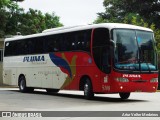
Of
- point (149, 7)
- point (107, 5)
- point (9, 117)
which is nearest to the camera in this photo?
point (9, 117)

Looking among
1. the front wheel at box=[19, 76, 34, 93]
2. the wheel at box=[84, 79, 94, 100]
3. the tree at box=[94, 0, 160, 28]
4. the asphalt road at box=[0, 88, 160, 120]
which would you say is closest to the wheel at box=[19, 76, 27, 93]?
the front wheel at box=[19, 76, 34, 93]

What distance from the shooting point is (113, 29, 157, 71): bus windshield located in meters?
19.7

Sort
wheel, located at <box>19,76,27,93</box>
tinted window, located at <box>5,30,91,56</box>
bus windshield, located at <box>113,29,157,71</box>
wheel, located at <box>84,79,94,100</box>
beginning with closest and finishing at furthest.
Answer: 1. bus windshield, located at <box>113,29,157,71</box>
2. wheel, located at <box>84,79,94,100</box>
3. tinted window, located at <box>5,30,91,56</box>
4. wheel, located at <box>19,76,27,93</box>

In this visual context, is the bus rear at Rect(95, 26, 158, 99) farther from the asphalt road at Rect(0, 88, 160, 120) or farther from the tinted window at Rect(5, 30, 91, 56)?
the tinted window at Rect(5, 30, 91, 56)

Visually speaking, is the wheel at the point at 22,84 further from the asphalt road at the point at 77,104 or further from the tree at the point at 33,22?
the tree at the point at 33,22

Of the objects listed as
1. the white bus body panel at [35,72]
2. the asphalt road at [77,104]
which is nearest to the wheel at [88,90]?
the asphalt road at [77,104]

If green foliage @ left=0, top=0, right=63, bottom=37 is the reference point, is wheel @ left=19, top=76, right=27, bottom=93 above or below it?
below

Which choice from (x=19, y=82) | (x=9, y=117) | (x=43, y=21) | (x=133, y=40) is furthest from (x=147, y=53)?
(x=43, y=21)

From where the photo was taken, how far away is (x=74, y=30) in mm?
22828

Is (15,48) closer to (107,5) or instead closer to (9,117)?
(9,117)

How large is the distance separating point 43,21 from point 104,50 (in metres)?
52.5

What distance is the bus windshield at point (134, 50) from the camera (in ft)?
64.7

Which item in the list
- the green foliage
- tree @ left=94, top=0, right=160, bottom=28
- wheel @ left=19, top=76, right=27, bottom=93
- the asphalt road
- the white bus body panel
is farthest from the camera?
tree @ left=94, top=0, right=160, bottom=28

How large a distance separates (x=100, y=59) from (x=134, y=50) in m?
1.51
